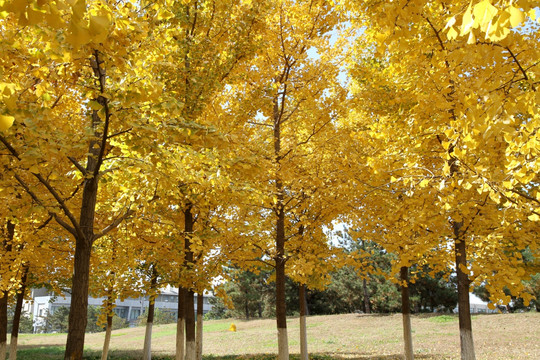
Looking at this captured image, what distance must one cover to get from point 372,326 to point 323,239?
13.3 m

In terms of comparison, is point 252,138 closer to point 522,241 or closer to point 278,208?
point 278,208

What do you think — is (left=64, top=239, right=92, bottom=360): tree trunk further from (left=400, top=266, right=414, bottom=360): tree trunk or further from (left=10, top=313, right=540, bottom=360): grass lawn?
(left=10, top=313, right=540, bottom=360): grass lawn

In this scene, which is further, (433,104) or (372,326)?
(372,326)

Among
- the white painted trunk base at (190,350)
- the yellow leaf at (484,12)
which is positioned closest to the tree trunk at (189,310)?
the white painted trunk base at (190,350)

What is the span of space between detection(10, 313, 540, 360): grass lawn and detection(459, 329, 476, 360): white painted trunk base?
228 inches

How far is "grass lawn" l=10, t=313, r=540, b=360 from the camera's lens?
12.7 m

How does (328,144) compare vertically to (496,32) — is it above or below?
above

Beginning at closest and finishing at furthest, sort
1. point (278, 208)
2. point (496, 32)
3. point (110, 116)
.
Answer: point (496, 32)
point (110, 116)
point (278, 208)

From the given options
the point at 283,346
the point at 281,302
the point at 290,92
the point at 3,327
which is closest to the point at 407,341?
the point at 283,346

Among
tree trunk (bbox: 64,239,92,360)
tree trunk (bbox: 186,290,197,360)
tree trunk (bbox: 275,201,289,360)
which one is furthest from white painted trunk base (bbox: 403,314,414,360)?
tree trunk (bbox: 64,239,92,360)

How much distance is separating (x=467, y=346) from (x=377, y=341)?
10.6 m

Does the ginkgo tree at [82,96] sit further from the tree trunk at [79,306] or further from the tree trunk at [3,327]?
the tree trunk at [3,327]

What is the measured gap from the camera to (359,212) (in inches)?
312

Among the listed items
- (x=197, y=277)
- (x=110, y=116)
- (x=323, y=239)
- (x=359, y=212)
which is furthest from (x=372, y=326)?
(x=110, y=116)
